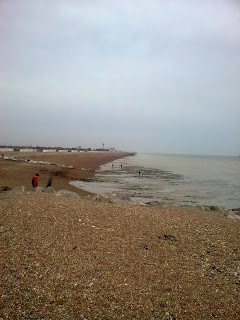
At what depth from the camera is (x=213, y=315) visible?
4.33 meters

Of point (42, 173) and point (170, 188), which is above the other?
point (42, 173)

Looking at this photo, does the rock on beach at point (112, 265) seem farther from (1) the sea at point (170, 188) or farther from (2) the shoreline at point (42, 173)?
(2) the shoreline at point (42, 173)

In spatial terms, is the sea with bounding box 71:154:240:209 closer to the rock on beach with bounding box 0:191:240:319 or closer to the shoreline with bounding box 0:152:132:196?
the shoreline with bounding box 0:152:132:196

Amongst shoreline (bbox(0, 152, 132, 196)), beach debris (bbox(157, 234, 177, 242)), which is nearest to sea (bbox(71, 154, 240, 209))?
shoreline (bbox(0, 152, 132, 196))

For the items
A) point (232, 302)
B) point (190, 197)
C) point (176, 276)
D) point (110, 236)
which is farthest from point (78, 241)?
point (190, 197)

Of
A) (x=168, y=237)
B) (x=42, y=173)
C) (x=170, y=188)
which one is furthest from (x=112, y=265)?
(x=42, y=173)

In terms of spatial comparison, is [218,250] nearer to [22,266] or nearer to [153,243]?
[153,243]

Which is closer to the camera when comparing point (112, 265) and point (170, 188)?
point (112, 265)

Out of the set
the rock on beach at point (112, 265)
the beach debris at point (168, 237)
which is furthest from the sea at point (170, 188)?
the beach debris at point (168, 237)

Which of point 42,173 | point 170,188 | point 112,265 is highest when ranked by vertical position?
point 112,265

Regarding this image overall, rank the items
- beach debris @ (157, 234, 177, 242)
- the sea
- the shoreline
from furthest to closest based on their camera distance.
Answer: the shoreline < the sea < beach debris @ (157, 234, 177, 242)

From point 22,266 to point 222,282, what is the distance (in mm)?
4596

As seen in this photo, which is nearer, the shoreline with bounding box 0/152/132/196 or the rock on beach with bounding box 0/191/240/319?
the rock on beach with bounding box 0/191/240/319

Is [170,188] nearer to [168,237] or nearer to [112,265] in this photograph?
[168,237]
